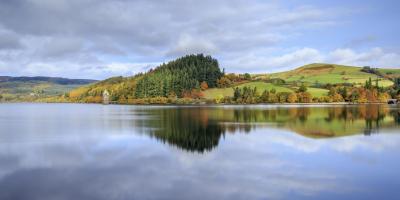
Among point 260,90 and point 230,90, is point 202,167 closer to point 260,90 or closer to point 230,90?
point 260,90

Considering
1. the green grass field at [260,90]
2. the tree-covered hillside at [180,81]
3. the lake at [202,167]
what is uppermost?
the tree-covered hillside at [180,81]

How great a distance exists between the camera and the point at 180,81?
524ft

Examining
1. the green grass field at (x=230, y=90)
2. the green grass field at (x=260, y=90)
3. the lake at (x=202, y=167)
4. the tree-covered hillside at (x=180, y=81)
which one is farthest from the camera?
the tree-covered hillside at (x=180, y=81)

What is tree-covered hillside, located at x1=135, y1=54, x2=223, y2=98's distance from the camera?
156125 millimetres

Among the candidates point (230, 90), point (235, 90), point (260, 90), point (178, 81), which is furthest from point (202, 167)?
point (178, 81)

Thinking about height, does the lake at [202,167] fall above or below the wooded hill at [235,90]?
below

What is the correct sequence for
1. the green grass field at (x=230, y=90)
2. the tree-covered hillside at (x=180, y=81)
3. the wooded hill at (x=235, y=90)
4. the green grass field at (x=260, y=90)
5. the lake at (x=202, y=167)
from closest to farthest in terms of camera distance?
the lake at (x=202, y=167) < the wooded hill at (x=235, y=90) < the green grass field at (x=260, y=90) < the green grass field at (x=230, y=90) < the tree-covered hillside at (x=180, y=81)

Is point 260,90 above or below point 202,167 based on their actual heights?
above

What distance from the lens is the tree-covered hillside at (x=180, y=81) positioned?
156125mm

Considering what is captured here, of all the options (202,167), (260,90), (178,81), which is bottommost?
(202,167)

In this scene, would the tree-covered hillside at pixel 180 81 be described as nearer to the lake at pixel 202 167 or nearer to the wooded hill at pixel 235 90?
the wooded hill at pixel 235 90

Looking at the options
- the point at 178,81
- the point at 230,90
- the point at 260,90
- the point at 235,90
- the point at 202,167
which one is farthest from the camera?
the point at 178,81

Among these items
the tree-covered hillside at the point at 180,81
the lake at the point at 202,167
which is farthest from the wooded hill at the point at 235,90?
the lake at the point at 202,167

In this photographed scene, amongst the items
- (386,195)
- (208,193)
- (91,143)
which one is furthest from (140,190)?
(91,143)
